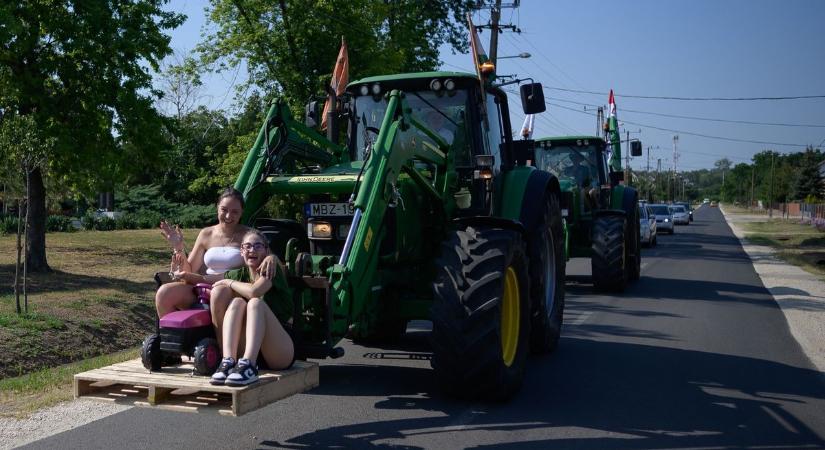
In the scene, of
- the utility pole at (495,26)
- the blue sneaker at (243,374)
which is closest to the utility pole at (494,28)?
the utility pole at (495,26)

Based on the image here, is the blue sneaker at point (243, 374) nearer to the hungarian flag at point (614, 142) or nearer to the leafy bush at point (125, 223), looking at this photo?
the hungarian flag at point (614, 142)

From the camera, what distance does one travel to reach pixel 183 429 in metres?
5.89

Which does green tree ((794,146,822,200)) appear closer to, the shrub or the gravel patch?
the shrub

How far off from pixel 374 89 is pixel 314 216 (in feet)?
6.24

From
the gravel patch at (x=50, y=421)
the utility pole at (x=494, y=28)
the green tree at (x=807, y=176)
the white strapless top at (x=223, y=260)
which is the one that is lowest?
the gravel patch at (x=50, y=421)

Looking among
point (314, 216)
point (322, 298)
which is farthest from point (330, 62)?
point (322, 298)

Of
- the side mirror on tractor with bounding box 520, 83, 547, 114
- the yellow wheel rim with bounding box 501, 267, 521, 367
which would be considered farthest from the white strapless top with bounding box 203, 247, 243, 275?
the side mirror on tractor with bounding box 520, 83, 547, 114

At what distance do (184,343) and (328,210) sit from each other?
7.75 feet

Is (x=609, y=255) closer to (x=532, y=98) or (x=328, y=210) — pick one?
(x=532, y=98)

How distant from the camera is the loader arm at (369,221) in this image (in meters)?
5.95

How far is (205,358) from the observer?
196 inches

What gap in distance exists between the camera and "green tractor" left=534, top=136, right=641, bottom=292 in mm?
14922

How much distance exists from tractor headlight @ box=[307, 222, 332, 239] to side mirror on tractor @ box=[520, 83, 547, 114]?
9.01 ft

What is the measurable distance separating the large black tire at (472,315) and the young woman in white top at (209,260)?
1562 mm
